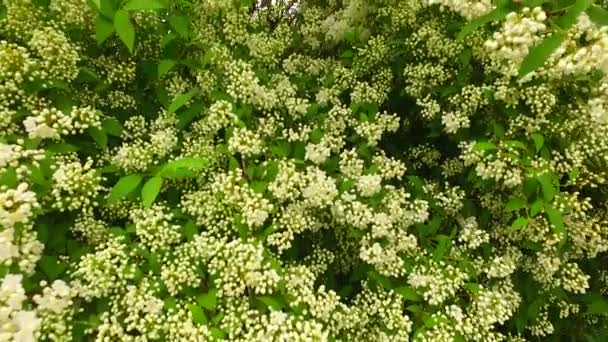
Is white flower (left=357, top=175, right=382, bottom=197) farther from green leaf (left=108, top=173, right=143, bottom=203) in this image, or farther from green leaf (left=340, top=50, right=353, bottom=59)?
green leaf (left=340, top=50, right=353, bottom=59)

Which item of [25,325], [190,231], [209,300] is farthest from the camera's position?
[190,231]

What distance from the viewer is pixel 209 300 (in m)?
3.16

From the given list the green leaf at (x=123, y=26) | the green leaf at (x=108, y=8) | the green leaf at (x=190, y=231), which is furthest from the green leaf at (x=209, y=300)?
the green leaf at (x=108, y=8)

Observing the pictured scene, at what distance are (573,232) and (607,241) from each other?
278mm

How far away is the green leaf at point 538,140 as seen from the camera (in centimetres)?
382

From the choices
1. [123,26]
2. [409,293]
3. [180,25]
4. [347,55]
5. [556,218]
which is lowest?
[409,293]

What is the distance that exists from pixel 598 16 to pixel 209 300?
2583 millimetres

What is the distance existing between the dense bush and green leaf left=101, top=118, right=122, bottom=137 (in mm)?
15

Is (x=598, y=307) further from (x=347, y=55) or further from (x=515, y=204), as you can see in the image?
(x=347, y=55)

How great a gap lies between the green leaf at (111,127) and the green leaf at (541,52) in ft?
8.52

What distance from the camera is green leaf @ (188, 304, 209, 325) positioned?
3043 millimetres

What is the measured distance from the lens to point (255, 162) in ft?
12.4

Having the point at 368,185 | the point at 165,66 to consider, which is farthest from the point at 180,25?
the point at 368,185

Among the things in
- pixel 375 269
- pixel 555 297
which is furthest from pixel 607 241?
pixel 375 269
